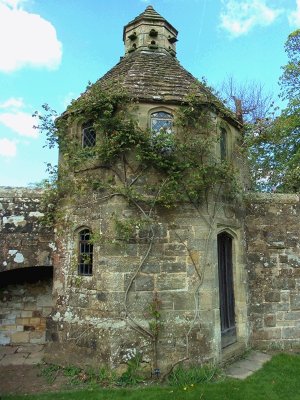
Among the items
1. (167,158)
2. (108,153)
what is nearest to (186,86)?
(167,158)

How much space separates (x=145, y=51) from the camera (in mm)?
10031

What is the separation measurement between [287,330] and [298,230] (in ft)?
8.18

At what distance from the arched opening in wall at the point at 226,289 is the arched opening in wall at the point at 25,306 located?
422 cm

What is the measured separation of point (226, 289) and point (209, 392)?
104 inches

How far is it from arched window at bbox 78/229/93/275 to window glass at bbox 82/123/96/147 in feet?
6.35

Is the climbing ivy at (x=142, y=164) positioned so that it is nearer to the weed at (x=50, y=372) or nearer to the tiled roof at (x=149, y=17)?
→ the weed at (x=50, y=372)

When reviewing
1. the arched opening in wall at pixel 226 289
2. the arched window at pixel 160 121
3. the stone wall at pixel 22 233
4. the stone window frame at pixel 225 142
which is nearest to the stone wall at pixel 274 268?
the arched opening in wall at pixel 226 289

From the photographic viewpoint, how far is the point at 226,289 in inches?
323

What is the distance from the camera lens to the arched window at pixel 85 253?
722cm

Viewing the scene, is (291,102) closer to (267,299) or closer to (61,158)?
(267,299)

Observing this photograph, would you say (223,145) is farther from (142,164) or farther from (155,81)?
(142,164)

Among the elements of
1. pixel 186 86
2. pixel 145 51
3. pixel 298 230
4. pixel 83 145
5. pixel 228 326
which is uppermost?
pixel 145 51

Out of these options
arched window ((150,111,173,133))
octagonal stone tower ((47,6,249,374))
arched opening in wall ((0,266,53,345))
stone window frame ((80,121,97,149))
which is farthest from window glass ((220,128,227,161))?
arched opening in wall ((0,266,53,345))

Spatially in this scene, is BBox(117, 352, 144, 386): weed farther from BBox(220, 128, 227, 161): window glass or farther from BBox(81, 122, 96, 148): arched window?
BBox(220, 128, 227, 161): window glass
